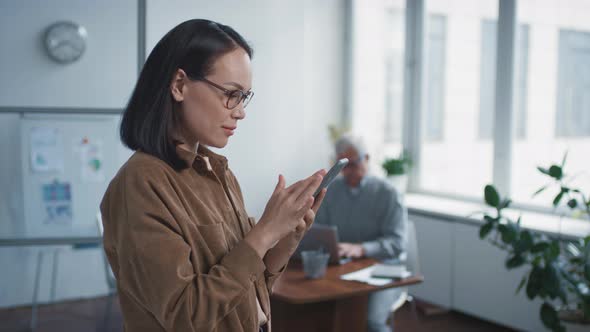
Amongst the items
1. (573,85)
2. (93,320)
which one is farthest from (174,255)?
(573,85)

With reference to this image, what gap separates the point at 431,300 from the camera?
4270 mm

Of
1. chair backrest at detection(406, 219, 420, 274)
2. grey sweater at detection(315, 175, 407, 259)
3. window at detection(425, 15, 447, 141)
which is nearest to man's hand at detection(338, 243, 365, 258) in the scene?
grey sweater at detection(315, 175, 407, 259)

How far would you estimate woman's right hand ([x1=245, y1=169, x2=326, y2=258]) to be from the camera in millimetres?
1036

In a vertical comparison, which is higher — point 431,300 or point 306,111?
point 306,111

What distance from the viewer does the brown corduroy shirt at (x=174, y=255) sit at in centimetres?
95

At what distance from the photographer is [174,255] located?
0.95 meters

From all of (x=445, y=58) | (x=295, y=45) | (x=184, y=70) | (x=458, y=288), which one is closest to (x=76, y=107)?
(x=295, y=45)

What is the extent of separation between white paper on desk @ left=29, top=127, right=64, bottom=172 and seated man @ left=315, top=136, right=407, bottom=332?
1.51 meters

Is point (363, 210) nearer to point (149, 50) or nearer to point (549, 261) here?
point (549, 261)

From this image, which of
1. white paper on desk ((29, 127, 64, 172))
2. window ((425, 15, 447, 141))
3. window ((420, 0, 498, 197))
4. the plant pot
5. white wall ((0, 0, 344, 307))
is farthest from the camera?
window ((425, 15, 447, 141))

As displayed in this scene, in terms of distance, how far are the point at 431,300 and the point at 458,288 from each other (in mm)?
286

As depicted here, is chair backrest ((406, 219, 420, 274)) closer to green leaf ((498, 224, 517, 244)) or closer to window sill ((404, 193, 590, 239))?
window sill ((404, 193, 590, 239))

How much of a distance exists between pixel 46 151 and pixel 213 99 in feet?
7.42

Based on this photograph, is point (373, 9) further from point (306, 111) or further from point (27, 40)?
point (27, 40)
